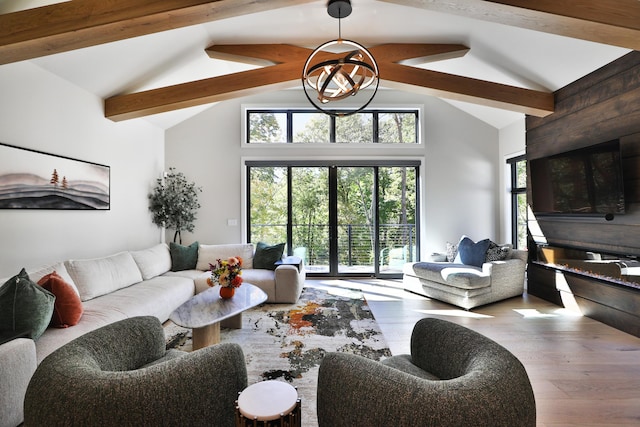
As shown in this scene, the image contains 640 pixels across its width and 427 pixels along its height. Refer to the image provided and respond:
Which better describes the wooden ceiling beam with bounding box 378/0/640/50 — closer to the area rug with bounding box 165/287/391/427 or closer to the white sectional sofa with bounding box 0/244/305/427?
the area rug with bounding box 165/287/391/427

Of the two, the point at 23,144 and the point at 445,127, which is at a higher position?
the point at 445,127

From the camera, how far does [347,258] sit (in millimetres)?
5617

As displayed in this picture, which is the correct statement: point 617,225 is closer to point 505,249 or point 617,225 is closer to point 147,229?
point 505,249

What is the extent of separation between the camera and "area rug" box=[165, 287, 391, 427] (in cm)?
230

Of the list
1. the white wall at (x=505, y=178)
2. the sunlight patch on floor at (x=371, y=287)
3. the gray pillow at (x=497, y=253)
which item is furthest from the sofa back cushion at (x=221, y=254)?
the white wall at (x=505, y=178)

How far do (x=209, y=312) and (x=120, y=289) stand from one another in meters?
1.53

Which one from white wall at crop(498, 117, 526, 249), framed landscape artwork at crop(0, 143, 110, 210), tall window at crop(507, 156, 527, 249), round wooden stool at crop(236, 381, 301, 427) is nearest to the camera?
round wooden stool at crop(236, 381, 301, 427)

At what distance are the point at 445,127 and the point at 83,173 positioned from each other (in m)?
5.79

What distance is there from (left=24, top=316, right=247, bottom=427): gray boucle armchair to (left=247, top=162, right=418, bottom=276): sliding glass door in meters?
4.23

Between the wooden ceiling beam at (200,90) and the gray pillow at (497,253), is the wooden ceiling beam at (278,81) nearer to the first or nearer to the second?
the wooden ceiling beam at (200,90)

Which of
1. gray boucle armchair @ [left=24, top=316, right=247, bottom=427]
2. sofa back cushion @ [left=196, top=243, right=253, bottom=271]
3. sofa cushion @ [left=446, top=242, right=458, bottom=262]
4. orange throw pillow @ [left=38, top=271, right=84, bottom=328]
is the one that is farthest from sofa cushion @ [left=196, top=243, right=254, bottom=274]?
sofa cushion @ [left=446, top=242, right=458, bottom=262]

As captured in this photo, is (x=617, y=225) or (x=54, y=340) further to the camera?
(x=617, y=225)

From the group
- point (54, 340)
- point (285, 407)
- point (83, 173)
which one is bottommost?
point (54, 340)

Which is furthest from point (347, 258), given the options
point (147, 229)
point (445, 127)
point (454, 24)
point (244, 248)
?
point (454, 24)
